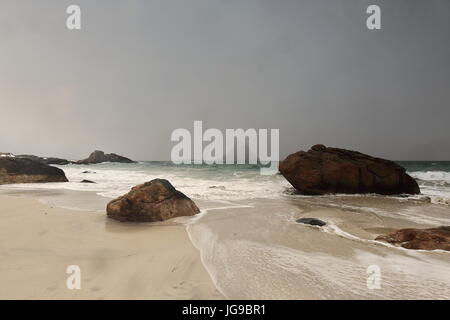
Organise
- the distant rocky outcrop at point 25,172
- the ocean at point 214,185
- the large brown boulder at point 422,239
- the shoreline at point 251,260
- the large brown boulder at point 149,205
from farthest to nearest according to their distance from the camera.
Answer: the distant rocky outcrop at point 25,172
the ocean at point 214,185
the large brown boulder at point 149,205
the large brown boulder at point 422,239
the shoreline at point 251,260

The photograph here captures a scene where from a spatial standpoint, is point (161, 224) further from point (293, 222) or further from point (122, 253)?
point (293, 222)

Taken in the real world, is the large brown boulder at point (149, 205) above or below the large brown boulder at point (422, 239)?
above

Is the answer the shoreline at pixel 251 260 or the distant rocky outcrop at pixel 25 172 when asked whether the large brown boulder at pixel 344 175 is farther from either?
the distant rocky outcrop at pixel 25 172

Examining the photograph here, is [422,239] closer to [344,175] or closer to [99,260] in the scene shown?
[99,260]

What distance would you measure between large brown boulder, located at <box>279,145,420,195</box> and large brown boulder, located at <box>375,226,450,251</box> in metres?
9.90

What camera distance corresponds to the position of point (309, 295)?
257cm

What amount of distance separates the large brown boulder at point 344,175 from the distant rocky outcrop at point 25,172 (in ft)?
61.1

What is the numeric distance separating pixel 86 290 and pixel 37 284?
635 mm

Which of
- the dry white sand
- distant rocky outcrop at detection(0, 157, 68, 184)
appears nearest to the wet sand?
the dry white sand

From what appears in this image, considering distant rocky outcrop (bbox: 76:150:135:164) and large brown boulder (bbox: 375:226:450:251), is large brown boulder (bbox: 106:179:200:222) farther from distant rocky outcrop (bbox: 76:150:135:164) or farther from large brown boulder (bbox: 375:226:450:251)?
distant rocky outcrop (bbox: 76:150:135:164)

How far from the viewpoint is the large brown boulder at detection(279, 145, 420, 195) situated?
14781mm

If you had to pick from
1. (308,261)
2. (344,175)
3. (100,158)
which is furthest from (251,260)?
(100,158)

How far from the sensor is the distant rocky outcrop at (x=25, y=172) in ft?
55.1

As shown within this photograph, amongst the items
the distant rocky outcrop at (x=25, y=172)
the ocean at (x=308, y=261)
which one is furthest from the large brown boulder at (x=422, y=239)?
the distant rocky outcrop at (x=25, y=172)
